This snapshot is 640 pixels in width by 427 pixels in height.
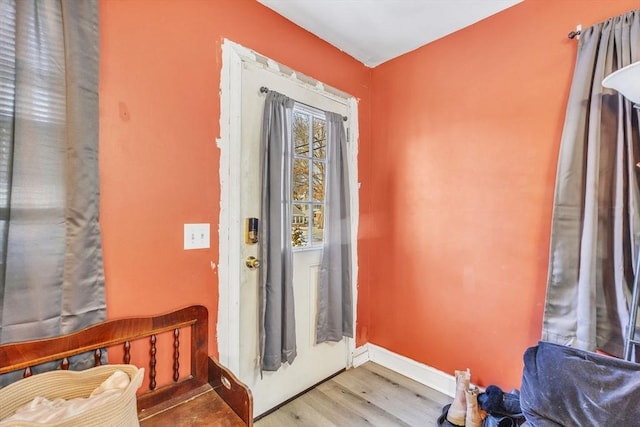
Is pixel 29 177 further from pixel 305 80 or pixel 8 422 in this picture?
pixel 305 80

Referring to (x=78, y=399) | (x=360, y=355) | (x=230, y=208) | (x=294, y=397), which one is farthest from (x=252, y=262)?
(x=360, y=355)

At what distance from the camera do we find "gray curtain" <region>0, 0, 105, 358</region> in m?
0.98

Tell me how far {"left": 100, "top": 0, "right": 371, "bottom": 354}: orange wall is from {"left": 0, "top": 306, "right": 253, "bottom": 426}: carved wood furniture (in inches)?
3.2

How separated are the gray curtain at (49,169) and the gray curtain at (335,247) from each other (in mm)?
1252

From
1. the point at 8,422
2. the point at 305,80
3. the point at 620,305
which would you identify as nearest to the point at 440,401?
the point at 620,305

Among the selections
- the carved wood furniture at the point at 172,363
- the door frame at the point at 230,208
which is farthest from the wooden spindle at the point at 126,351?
the door frame at the point at 230,208

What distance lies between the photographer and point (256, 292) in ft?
5.53

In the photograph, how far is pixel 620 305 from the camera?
133cm

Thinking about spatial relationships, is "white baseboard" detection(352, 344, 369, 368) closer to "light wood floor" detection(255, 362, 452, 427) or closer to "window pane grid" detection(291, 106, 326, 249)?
"light wood floor" detection(255, 362, 452, 427)

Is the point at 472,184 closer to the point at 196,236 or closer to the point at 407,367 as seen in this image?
the point at 407,367

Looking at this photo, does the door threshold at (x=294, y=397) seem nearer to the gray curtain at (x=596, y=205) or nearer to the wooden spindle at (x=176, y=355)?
the wooden spindle at (x=176, y=355)

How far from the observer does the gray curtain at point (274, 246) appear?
167cm

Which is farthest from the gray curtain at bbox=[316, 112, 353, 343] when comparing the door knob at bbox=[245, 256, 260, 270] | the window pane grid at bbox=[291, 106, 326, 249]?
the door knob at bbox=[245, 256, 260, 270]

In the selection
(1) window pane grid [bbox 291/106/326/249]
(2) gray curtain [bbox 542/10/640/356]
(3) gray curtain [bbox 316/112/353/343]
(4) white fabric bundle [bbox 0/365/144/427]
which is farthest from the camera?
(3) gray curtain [bbox 316/112/353/343]
